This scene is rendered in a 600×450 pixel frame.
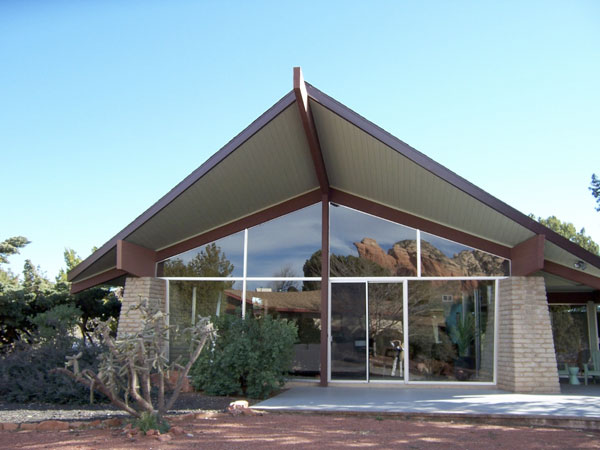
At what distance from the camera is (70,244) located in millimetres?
25812

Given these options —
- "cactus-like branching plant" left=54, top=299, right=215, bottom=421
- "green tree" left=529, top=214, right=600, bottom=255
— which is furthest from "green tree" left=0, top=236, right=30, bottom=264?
"green tree" left=529, top=214, right=600, bottom=255

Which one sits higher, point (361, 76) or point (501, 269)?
point (361, 76)

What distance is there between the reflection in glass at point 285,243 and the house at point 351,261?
0.02 metres

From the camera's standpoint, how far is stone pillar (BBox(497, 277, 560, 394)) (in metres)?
9.84

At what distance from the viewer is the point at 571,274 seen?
9984 millimetres

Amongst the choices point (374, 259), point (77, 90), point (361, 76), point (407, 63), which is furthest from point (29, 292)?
point (407, 63)

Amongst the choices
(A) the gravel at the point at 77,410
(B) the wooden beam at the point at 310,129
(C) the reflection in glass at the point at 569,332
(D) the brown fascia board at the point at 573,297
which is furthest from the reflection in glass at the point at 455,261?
(C) the reflection in glass at the point at 569,332

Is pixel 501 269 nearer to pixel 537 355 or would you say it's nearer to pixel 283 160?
pixel 537 355

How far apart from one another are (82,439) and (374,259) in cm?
698

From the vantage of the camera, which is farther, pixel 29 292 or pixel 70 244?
pixel 70 244

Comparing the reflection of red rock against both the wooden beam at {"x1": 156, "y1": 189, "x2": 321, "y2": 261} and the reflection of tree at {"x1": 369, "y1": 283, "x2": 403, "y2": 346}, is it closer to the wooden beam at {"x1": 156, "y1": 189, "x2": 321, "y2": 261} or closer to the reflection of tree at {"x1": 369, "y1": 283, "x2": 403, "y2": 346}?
the reflection of tree at {"x1": 369, "y1": 283, "x2": 403, "y2": 346}

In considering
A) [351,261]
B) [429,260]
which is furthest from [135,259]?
[429,260]

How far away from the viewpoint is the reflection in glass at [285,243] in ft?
38.4

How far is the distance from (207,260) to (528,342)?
6.64 meters
